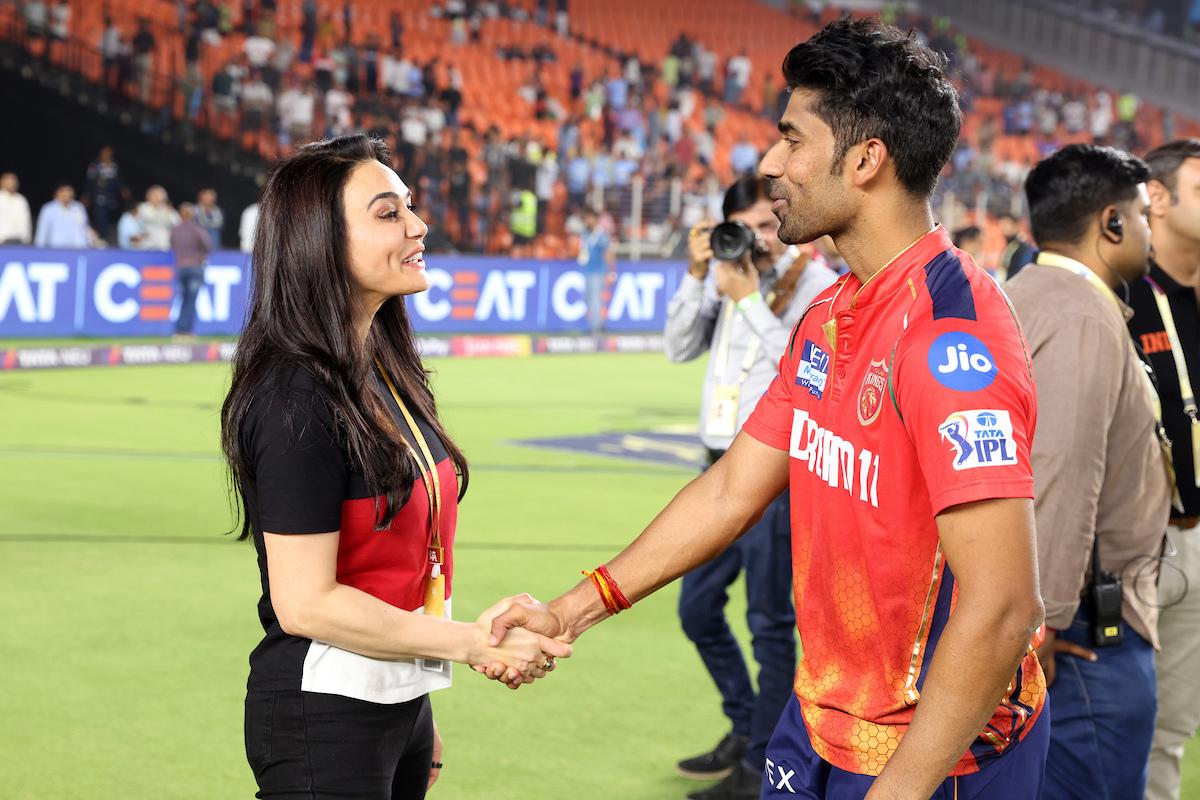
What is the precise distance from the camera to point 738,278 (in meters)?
5.23

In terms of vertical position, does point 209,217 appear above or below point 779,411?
above

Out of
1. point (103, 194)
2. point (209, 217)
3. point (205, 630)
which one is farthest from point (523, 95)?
point (205, 630)

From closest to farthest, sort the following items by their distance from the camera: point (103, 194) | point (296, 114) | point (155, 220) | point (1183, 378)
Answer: point (1183, 378), point (155, 220), point (103, 194), point (296, 114)

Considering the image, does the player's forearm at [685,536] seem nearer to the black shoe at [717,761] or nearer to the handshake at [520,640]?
the handshake at [520,640]

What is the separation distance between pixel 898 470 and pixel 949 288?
323 millimetres

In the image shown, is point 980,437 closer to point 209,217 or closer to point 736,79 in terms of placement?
point 209,217

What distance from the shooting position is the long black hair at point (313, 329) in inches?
112

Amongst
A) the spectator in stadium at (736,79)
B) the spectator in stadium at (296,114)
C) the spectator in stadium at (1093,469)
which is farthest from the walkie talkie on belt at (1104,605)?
the spectator in stadium at (736,79)

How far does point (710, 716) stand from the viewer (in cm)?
596

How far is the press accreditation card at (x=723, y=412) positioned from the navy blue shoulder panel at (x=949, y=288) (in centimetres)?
273

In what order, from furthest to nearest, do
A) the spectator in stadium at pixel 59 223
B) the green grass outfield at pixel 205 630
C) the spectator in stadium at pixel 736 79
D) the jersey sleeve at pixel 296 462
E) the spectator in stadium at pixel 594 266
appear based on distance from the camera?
the spectator in stadium at pixel 736 79
the spectator in stadium at pixel 594 266
the spectator in stadium at pixel 59 223
the green grass outfield at pixel 205 630
the jersey sleeve at pixel 296 462

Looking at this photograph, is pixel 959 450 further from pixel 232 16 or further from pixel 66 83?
pixel 232 16


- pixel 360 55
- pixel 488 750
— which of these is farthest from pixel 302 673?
pixel 360 55

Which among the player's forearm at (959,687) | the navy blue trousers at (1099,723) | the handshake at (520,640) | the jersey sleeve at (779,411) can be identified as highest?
the jersey sleeve at (779,411)
